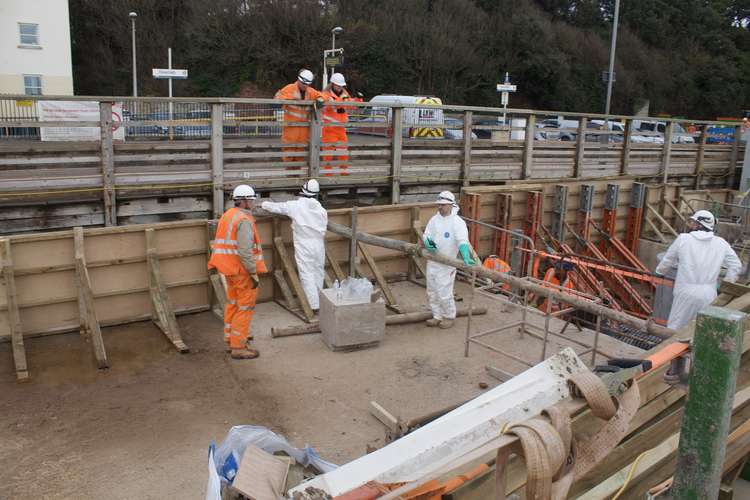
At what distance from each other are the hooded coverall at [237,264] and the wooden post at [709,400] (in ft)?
17.8

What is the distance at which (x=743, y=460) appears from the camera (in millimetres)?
4117

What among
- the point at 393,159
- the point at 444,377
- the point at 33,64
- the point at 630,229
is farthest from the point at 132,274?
the point at 33,64

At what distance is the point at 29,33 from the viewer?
33219 mm

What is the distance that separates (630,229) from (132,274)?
11509 mm

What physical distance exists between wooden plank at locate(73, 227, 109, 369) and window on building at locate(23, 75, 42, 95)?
29921 mm

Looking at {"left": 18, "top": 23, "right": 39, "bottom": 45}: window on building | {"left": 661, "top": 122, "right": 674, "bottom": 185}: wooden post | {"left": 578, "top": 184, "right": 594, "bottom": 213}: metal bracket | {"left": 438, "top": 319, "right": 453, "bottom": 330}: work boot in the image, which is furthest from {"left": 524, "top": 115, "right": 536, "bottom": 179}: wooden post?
{"left": 18, "top": 23, "right": 39, "bottom": 45}: window on building

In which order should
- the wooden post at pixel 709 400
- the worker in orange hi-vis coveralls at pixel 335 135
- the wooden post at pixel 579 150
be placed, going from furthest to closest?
the wooden post at pixel 579 150 → the worker in orange hi-vis coveralls at pixel 335 135 → the wooden post at pixel 709 400

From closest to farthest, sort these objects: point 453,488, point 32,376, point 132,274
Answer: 1. point 453,488
2. point 32,376
3. point 132,274

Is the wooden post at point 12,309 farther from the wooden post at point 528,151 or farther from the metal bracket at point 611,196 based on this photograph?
the metal bracket at point 611,196

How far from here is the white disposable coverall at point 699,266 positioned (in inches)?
311

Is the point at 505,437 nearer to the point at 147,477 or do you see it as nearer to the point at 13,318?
the point at 147,477

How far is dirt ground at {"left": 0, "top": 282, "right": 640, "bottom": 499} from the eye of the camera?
5.34m

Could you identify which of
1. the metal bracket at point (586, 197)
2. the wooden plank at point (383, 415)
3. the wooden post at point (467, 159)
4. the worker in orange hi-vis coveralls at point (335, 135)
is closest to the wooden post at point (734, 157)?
the metal bracket at point (586, 197)

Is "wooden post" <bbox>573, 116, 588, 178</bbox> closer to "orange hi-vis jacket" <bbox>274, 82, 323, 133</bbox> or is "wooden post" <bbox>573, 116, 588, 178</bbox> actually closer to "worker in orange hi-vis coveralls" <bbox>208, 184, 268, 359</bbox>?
"orange hi-vis jacket" <bbox>274, 82, 323, 133</bbox>
